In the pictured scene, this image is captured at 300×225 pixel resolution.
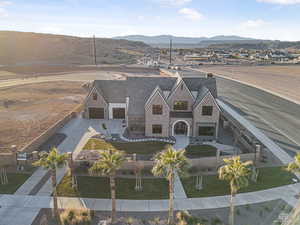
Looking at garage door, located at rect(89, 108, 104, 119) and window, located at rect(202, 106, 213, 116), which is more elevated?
window, located at rect(202, 106, 213, 116)

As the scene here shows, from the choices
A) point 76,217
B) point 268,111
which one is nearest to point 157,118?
point 76,217

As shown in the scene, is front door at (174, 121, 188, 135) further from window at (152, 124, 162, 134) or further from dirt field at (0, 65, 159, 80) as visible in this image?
dirt field at (0, 65, 159, 80)

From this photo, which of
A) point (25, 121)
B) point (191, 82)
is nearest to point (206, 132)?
point (191, 82)

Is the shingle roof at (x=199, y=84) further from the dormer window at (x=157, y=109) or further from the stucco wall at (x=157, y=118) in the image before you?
the dormer window at (x=157, y=109)

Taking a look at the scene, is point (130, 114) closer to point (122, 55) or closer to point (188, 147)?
point (188, 147)

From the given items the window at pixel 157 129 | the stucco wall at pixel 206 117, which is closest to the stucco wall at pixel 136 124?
the window at pixel 157 129

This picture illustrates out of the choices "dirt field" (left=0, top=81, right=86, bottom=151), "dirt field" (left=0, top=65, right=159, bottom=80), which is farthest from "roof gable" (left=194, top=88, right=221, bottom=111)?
"dirt field" (left=0, top=65, right=159, bottom=80)
